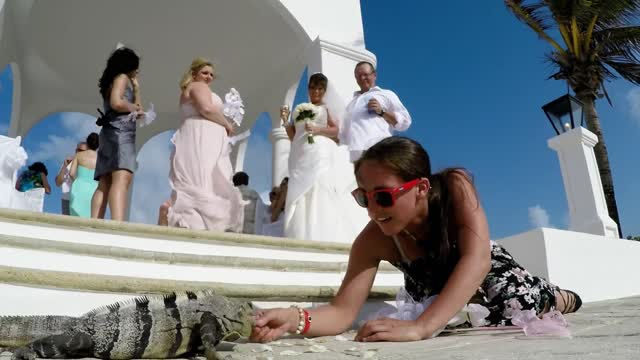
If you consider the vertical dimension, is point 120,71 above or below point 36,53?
below

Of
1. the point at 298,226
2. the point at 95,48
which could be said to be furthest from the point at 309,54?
the point at 95,48

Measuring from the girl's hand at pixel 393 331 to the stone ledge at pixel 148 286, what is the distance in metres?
1.23

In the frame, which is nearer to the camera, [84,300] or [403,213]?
[403,213]

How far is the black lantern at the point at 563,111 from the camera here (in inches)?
300

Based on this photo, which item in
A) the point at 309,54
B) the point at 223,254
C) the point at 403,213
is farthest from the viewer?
the point at 309,54

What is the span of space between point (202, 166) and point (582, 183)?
5925 millimetres

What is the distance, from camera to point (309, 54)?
273 inches

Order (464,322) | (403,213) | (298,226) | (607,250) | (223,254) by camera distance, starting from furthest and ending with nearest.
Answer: (607,250), (298,226), (223,254), (464,322), (403,213)

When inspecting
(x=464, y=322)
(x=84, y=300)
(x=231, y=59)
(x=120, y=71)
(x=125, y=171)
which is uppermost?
(x=231, y=59)

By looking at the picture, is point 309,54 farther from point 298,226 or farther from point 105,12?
point 105,12

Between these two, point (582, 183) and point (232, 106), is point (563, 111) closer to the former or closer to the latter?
point (582, 183)

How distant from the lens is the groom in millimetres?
4898

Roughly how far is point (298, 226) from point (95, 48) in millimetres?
6694

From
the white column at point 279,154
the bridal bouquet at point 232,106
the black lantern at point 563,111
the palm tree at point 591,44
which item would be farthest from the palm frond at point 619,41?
the bridal bouquet at point 232,106
